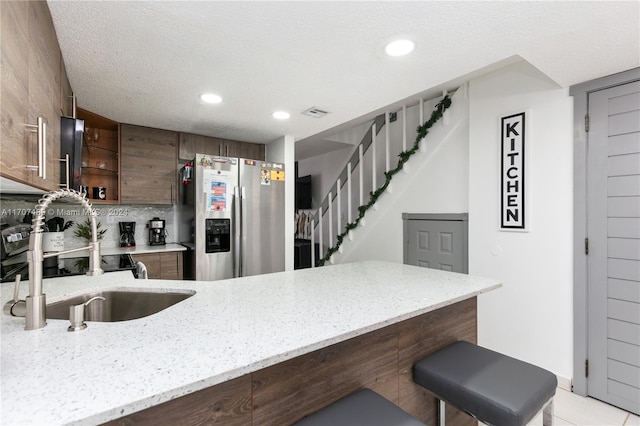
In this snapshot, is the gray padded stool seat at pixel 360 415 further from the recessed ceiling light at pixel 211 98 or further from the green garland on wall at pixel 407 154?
the green garland on wall at pixel 407 154

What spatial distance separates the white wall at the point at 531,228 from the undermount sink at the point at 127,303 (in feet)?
8.11

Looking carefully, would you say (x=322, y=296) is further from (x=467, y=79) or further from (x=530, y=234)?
(x=467, y=79)

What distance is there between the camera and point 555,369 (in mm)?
2301

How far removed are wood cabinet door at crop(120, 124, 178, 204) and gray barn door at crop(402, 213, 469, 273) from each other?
277cm

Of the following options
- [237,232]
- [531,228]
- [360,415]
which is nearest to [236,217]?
[237,232]

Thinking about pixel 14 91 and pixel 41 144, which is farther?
pixel 41 144

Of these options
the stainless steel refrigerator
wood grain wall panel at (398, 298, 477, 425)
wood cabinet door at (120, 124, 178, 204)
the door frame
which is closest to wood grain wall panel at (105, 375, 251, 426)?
wood grain wall panel at (398, 298, 477, 425)

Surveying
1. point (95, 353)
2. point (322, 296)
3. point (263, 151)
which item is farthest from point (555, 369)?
point (263, 151)

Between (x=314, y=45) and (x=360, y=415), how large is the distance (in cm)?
175

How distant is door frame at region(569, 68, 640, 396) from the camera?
2154 mm

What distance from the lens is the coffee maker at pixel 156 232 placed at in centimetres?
351

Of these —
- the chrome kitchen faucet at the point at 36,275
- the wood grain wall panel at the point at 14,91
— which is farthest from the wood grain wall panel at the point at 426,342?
the wood grain wall panel at the point at 14,91

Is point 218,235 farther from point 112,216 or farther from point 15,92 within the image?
point 15,92

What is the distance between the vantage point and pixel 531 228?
2426mm
